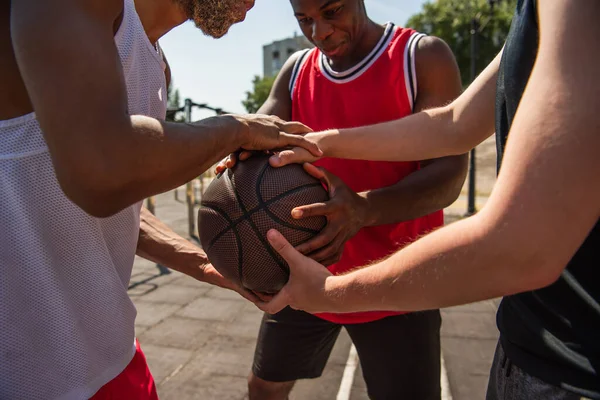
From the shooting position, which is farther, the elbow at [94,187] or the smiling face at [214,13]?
the smiling face at [214,13]

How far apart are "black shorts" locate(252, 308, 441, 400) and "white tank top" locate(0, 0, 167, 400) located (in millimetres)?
1051

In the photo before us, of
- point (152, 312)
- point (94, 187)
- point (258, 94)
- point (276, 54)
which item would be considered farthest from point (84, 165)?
point (276, 54)

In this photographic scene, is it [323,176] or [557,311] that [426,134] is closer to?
[323,176]

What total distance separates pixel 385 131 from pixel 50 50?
141 centimetres

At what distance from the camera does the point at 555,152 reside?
95cm

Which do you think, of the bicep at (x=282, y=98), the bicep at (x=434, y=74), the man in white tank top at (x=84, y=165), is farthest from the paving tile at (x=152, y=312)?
the bicep at (x=434, y=74)

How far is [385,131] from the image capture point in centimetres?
214

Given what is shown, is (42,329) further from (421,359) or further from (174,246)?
(421,359)

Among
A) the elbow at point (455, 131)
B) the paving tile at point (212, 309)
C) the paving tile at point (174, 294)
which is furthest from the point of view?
the paving tile at point (174, 294)

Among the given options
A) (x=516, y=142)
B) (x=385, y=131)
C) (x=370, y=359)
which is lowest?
(x=370, y=359)

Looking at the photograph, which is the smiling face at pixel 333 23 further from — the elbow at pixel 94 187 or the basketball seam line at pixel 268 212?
the elbow at pixel 94 187

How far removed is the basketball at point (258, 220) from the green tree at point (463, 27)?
4090cm

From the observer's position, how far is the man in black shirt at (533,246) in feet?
3.07

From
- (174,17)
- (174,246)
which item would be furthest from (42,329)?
(174,17)
